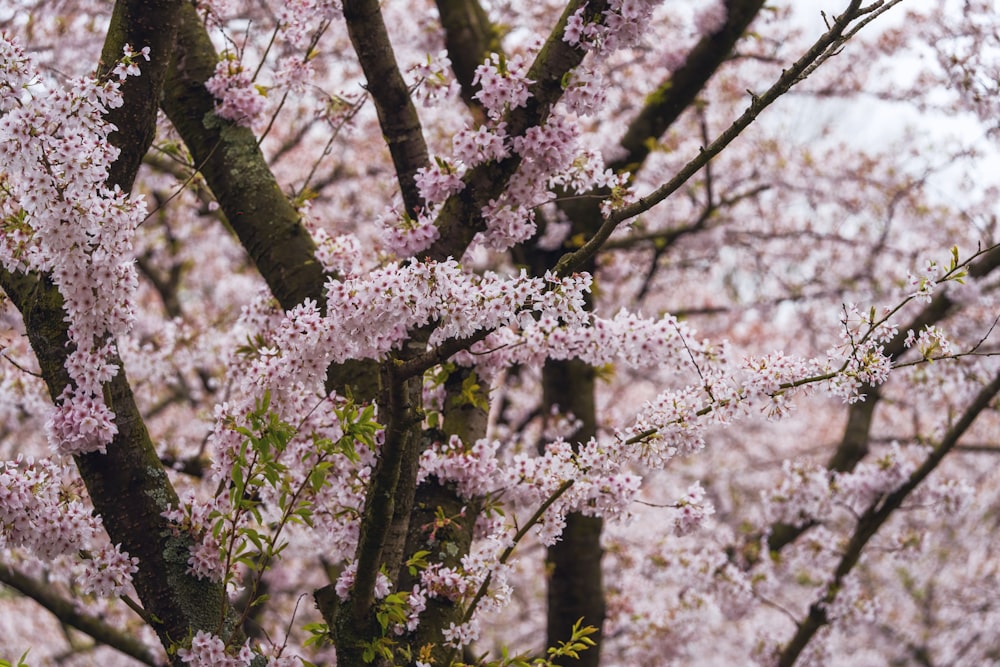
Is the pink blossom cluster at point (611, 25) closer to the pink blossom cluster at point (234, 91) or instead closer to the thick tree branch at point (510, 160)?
the thick tree branch at point (510, 160)

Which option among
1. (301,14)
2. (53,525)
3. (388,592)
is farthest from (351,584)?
(301,14)

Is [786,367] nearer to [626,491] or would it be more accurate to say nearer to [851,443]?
[626,491]

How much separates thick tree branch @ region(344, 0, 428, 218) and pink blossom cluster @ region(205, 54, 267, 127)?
1.62 feet

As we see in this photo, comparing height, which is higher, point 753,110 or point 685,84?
point 685,84

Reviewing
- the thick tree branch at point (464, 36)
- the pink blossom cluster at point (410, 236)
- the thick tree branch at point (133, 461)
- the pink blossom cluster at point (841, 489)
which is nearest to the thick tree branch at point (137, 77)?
the thick tree branch at point (133, 461)

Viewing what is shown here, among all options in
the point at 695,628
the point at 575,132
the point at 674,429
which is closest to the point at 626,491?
the point at 674,429

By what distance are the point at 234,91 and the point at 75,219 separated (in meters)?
1.14

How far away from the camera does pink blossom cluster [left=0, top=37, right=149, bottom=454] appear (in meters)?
2.18

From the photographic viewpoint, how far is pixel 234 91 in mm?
3213

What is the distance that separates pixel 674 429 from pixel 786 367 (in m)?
0.38

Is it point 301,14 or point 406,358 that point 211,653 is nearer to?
point 406,358

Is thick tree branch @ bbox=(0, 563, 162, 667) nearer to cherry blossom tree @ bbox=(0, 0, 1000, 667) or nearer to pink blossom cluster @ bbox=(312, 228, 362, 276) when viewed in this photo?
cherry blossom tree @ bbox=(0, 0, 1000, 667)

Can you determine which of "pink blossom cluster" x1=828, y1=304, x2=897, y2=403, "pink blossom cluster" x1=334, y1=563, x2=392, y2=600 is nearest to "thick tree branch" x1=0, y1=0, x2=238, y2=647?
"pink blossom cluster" x1=334, y1=563, x2=392, y2=600

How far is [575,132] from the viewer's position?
8.73 ft
